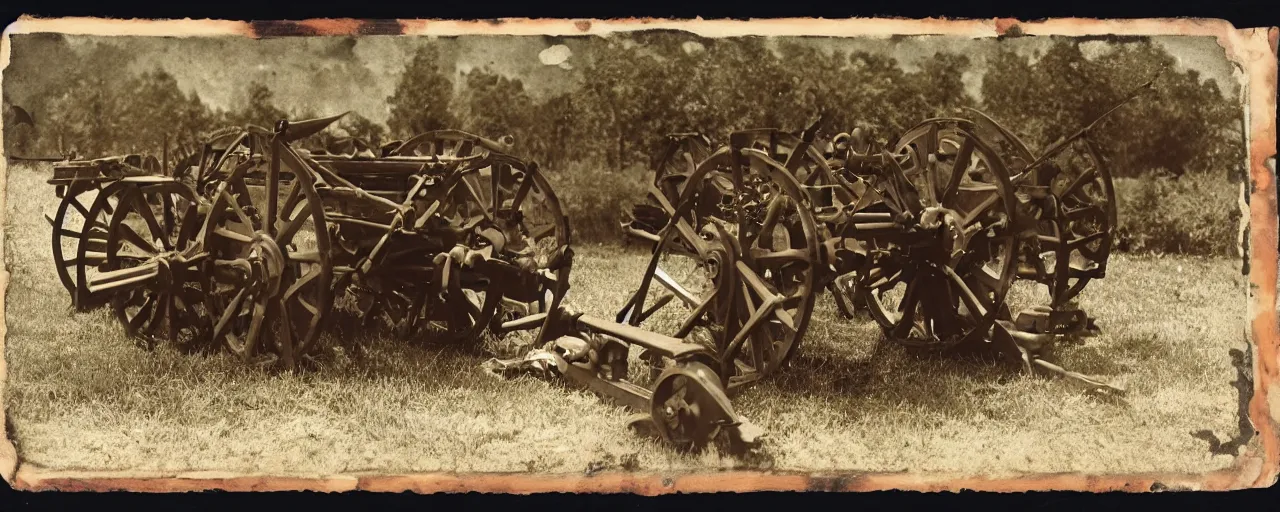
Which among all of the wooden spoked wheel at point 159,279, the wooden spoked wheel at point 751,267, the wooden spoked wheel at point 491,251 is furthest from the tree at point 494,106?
the wooden spoked wheel at point 159,279

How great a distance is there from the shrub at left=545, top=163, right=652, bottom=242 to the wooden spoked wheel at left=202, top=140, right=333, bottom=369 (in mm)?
2907

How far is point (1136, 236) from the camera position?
7758 mm

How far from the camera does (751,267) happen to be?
6223 millimetres

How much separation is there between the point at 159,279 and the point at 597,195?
3975 mm

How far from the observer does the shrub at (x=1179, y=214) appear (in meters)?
6.37

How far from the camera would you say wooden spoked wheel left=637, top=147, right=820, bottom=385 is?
5836mm

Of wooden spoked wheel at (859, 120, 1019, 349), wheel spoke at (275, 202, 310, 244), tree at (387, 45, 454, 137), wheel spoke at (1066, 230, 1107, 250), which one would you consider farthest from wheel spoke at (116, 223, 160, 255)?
wheel spoke at (1066, 230, 1107, 250)

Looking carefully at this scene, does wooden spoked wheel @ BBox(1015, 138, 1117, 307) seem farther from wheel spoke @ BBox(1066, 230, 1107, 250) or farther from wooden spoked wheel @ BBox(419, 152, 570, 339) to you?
wooden spoked wheel @ BBox(419, 152, 570, 339)

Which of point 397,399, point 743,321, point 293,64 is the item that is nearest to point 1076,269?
point 743,321

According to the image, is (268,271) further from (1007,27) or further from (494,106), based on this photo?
(1007,27)

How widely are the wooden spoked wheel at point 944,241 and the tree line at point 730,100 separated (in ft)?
1.43

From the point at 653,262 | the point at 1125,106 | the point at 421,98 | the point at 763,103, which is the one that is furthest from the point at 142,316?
the point at 1125,106
